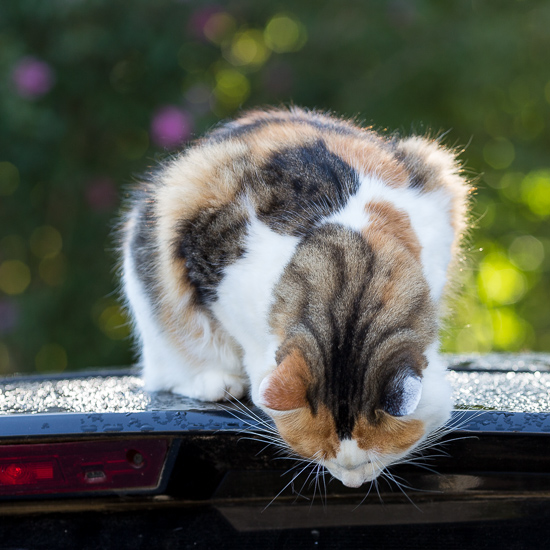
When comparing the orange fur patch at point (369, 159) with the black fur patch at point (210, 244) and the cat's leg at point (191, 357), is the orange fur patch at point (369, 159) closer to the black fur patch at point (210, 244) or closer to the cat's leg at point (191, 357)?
the black fur patch at point (210, 244)

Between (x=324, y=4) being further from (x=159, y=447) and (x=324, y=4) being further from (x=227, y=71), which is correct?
(x=159, y=447)

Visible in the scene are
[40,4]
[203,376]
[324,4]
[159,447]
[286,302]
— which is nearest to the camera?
[159,447]

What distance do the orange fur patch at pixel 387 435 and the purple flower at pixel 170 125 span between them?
11.1ft

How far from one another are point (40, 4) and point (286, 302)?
3.60 meters

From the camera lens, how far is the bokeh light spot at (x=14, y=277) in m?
5.88

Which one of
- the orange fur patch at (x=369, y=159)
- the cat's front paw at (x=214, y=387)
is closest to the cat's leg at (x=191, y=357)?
the cat's front paw at (x=214, y=387)

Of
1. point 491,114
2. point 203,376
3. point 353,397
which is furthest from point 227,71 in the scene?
point 353,397

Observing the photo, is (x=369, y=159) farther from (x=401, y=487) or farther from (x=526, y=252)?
(x=526, y=252)


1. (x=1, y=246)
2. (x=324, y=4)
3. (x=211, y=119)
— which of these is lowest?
(x=1, y=246)

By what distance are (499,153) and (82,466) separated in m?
4.93

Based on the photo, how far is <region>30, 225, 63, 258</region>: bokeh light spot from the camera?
5621 mm

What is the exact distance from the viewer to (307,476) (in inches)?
59.2

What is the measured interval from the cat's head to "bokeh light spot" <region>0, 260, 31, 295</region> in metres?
4.64

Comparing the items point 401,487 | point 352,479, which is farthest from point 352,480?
point 401,487
